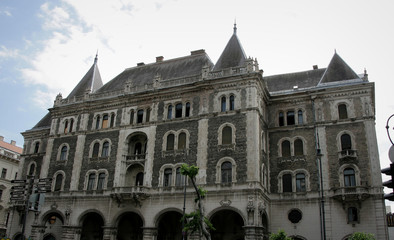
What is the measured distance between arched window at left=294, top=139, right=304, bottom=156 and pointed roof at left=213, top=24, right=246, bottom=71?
9742mm

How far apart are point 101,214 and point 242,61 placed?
21281 mm

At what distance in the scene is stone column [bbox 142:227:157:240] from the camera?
36.2m

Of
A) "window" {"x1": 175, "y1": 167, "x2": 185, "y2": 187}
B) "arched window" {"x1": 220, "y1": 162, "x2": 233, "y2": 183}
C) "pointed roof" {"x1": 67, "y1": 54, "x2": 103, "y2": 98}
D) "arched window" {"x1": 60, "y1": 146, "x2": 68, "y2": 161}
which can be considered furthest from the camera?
"pointed roof" {"x1": 67, "y1": 54, "x2": 103, "y2": 98}

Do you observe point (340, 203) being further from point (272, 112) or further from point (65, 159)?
point (65, 159)

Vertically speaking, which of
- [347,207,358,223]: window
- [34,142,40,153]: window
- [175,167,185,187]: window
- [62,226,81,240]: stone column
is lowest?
[62,226,81,240]: stone column

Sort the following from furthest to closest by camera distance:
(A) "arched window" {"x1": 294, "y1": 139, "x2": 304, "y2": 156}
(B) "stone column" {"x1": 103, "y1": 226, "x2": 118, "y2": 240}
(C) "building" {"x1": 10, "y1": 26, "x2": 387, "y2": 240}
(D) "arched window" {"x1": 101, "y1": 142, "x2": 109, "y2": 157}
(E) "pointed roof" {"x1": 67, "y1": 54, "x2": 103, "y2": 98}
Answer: (E) "pointed roof" {"x1": 67, "y1": 54, "x2": 103, "y2": 98} < (D) "arched window" {"x1": 101, "y1": 142, "x2": 109, "y2": 157} < (A) "arched window" {"x1": 294, "y1": 139, "x2": 304, "y2": 156} < (B) "stone column" {"x1": 103, "y1": 226, "x2": 118, "y2": 240} < (C) "building" {"x1": 10, "y1": 26, "x2": 387, "y2": 240}

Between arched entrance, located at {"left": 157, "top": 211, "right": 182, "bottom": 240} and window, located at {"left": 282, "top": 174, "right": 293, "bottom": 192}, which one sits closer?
window, located at {"left": 282, "top": 174, "right": 293, "bottom": 192}

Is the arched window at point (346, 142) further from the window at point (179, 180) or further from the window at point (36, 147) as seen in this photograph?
the window at point (36, 147)

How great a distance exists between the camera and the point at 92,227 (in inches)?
1672

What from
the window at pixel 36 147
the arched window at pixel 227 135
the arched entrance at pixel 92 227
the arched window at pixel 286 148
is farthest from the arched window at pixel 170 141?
the window at pixel 36 147

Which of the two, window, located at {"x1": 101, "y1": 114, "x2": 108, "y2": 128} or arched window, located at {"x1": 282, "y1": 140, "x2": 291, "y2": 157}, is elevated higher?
window, located at {"x1": 101, "y1": 114, "x2": 108, "y2": 128}

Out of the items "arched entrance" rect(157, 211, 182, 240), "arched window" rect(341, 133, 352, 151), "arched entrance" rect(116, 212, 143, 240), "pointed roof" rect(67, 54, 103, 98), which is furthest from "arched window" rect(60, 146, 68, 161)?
"arched window" rect(341, 133, 352, 151)

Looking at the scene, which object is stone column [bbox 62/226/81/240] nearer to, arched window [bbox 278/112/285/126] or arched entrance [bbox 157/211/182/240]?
arched entrance [bbox 157/211/182/240]

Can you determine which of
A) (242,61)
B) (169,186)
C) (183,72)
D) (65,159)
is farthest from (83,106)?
(242,61)
